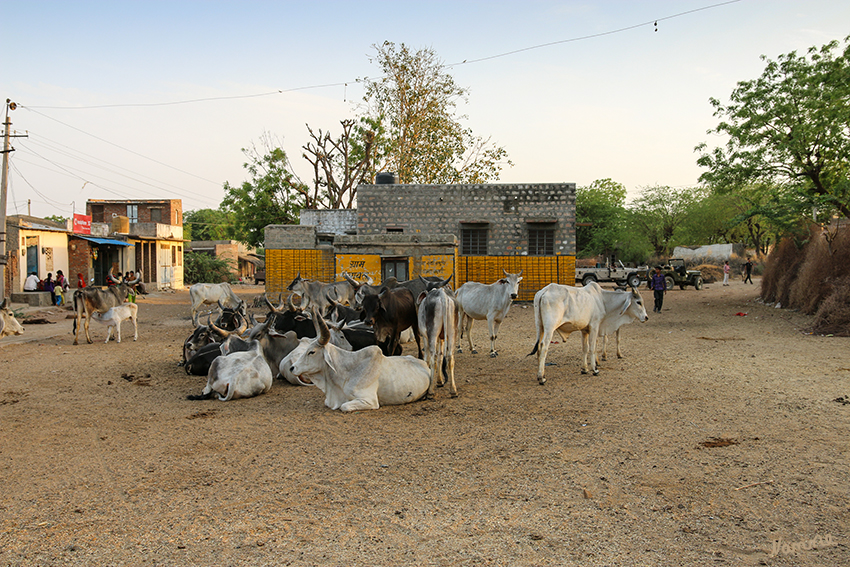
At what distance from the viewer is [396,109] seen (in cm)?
3161

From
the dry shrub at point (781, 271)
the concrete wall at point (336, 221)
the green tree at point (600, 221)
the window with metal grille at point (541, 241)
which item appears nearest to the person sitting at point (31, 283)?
the concrete wall at point (336, 221)

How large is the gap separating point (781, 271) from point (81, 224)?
29617 mm

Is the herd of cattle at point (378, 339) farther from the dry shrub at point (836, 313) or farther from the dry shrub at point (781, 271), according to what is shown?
the dry shrub at point (781, 271)

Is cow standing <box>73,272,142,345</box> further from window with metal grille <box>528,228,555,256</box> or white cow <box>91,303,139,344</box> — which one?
window with metal grille <box>528,228,555,256</box>

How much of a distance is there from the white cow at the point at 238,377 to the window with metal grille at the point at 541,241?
1614cm

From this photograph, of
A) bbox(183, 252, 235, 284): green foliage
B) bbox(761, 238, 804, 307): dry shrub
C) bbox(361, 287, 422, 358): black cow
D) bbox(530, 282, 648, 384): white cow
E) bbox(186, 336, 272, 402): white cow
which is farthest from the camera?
bbox(183, 252, 235, 284): green foliage

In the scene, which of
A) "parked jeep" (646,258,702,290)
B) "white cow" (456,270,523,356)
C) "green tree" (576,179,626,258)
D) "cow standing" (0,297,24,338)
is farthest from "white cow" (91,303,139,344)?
"green tree" (576,179,626,258)

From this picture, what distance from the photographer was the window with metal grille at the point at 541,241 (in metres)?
22.8

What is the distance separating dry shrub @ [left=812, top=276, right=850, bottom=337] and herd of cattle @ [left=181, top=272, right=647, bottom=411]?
20.1ft

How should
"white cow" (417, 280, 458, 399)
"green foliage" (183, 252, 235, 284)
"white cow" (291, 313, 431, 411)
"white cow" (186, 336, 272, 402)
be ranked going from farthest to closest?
"green foliage" (183, 252, 235, 284)
"white cow" (417, 280, 458, 399)
"white cow" (186, 336, 272, 402)
"white cow" (291, 313, 431, 411)

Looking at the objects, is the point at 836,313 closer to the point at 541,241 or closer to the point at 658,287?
the point at 658,287

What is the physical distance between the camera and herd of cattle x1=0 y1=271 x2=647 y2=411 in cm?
708

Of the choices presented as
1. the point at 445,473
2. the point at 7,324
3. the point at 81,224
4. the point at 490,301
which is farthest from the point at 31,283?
the point at 445,473

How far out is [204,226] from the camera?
72188mm
